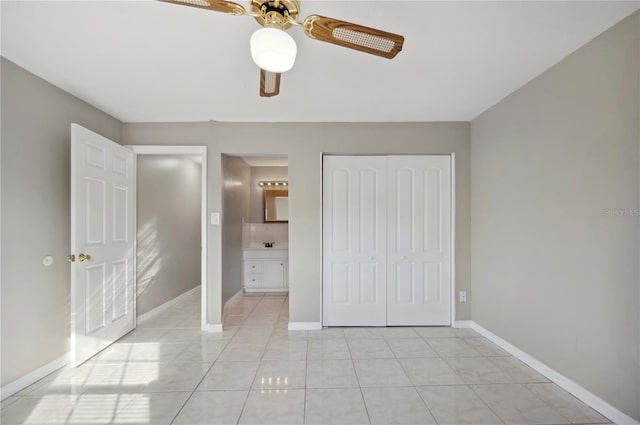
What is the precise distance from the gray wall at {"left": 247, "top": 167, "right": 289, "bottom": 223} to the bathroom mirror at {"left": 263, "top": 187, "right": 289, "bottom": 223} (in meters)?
0.10

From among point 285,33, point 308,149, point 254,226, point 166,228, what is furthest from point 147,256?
point 285,33

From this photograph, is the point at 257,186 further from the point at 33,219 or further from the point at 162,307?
the point at 33,219

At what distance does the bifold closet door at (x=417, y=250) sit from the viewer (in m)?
3.37

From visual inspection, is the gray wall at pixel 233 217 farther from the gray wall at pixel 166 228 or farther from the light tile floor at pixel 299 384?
the light tile floor at pixel 299 384

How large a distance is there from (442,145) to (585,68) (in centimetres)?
147

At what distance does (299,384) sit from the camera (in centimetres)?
221

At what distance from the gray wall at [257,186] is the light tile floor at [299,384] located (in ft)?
9.10

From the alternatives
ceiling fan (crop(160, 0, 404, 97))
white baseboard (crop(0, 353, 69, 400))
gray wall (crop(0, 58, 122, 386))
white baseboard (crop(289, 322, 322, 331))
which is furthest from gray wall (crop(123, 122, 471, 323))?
ceiling fan (crop(160, 0, 404, 97))

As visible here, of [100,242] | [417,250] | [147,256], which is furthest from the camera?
[147,256]

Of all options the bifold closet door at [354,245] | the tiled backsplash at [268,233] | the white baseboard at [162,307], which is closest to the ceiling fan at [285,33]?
the bifold closet door at [354,245]

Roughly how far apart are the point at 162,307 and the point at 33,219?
2.17 metres

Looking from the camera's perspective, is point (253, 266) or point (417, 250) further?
point (253, 266)

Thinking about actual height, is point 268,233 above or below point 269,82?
below

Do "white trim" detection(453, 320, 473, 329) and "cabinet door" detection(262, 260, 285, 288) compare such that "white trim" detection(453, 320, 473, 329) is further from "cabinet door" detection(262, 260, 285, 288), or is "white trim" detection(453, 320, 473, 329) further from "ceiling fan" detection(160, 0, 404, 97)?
"ceiling fan" detection(160, 0, 404, 97)
